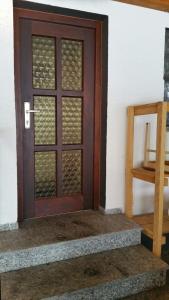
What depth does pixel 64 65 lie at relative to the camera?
2.23 m

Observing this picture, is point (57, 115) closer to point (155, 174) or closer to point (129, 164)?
point (129, 164)

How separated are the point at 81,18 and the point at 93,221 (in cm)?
178

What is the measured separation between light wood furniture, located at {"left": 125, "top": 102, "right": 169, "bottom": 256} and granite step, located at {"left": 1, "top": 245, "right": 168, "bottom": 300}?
0.69 feet

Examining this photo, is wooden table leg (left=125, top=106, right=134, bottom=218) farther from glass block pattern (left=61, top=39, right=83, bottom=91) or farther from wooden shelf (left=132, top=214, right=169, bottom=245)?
glass block pattern (left=61, top=39, right=83, bottom=91)

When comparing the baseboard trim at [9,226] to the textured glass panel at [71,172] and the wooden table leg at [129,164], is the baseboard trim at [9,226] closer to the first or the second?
the textured glass panel at [71,172]

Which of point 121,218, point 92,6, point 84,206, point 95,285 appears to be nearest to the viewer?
point 95,285

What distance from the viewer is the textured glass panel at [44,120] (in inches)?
86.2

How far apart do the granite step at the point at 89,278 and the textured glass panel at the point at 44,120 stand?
3.35ft

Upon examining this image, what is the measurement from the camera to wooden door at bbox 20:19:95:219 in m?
2.12

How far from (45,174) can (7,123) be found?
60 cm

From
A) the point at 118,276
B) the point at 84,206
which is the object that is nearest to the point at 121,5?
the point at 84,206

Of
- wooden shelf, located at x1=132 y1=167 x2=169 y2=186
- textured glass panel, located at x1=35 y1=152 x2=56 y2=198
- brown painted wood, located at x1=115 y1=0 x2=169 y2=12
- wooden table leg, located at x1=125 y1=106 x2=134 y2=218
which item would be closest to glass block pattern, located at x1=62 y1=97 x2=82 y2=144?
textured glass panel, located at x1=35 y1=152 x2=56 y2=198

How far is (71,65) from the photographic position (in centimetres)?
225

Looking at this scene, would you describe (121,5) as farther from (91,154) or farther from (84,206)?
(84,206)
